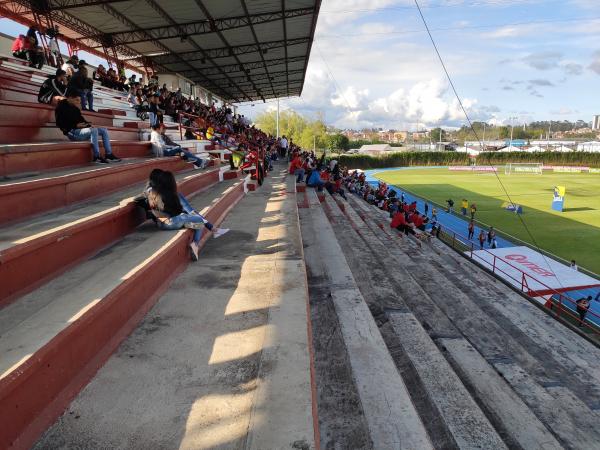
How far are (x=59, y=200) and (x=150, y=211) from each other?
106 cm

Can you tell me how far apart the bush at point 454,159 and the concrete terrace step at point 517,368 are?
64257 millimetres

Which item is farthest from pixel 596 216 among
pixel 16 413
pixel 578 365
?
pixel 16 413

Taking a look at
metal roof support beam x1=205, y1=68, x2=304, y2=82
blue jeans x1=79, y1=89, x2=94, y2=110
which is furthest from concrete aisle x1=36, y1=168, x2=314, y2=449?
metal roof support beam x1=205, y1=68, x2=304, y2=82

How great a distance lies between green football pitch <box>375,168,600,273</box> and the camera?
1944 cm

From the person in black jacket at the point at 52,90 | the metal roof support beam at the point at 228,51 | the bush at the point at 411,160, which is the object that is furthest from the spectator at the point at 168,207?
the bush at the point at 411,160

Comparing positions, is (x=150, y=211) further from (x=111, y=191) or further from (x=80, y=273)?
(x=80, y=273)

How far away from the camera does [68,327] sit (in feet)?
7.84

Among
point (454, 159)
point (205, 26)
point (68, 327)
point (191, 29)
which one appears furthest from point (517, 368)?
point (454, 159)

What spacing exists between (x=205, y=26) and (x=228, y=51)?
19.0ft

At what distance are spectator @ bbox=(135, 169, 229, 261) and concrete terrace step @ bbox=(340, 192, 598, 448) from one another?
14.0 feet

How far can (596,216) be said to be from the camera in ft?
87.2

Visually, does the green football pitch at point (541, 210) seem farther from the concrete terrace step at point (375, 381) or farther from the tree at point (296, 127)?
the tree at point (296, 127)

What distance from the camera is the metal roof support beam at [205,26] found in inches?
760

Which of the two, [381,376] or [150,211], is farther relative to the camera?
[150,211]
